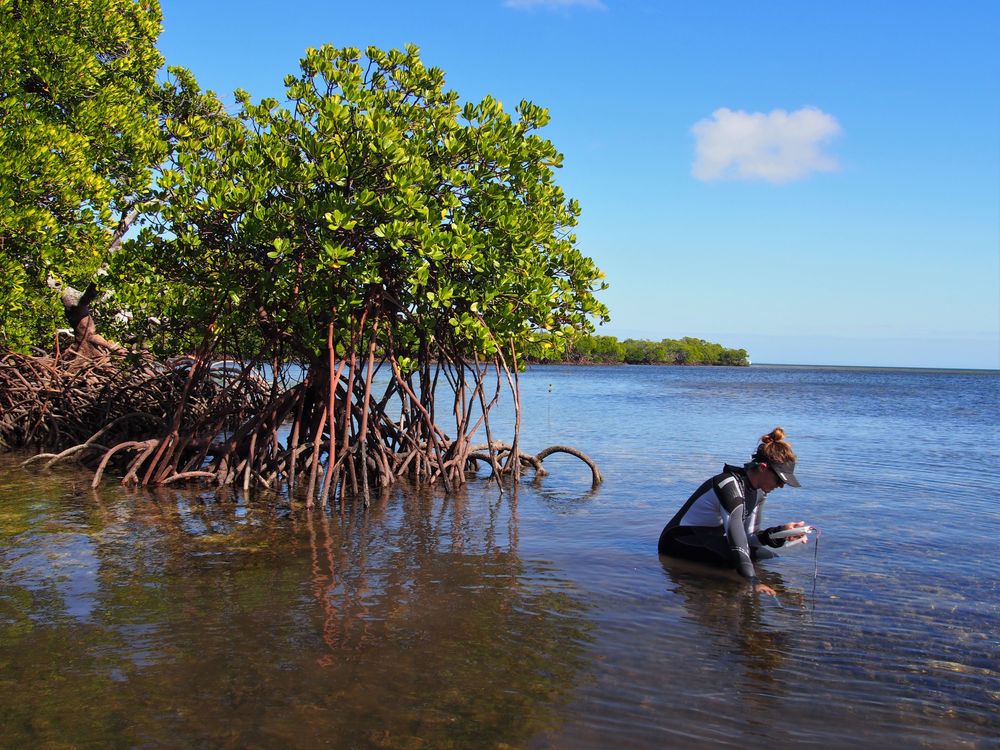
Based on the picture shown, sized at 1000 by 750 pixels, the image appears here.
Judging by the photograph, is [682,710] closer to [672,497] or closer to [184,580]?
[184,580]

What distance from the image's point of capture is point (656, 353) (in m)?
129

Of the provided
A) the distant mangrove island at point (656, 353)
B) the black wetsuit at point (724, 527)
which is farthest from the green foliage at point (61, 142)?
the distant mangrove island at point (656, 353)

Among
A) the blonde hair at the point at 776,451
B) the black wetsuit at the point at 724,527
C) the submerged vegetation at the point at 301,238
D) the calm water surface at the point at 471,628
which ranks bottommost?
the calm water surface at the point at 471,628

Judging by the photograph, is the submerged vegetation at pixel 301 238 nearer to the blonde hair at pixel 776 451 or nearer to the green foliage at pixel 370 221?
the green foliage at pixel 370 221

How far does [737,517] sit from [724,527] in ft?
1.03

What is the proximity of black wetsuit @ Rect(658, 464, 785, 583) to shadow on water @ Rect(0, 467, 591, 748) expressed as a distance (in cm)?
126

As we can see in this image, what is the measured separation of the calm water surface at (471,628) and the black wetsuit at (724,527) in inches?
8.6

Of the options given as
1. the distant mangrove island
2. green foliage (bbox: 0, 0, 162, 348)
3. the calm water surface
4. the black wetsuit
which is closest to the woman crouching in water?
the black wetsuit

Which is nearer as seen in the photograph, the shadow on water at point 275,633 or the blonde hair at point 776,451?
the shadow on water at point 275,633

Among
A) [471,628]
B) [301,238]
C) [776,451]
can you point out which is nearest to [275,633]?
[471,628]

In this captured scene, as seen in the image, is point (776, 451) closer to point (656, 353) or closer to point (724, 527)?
point (724, 527)

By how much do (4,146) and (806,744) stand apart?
996 centimetres

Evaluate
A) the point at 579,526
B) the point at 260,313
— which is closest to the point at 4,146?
the point at 260,313

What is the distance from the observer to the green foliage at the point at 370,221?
27.9 feet
